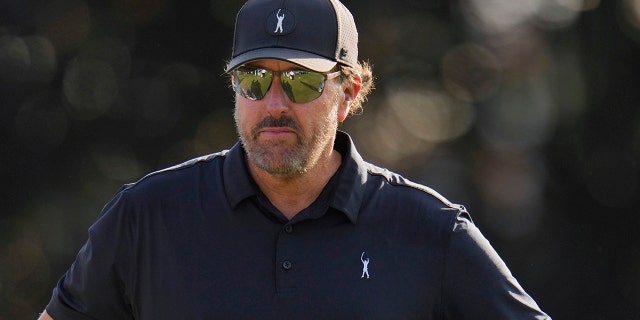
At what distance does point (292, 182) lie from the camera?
9.97 feet

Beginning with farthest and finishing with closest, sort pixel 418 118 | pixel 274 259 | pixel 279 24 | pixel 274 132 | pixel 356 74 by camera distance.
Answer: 1. pixel 418 118
2. pixel 356 74
3. pixel 279 24
4. pixel 274 132
5. pixel 274 259

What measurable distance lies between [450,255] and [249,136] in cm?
64

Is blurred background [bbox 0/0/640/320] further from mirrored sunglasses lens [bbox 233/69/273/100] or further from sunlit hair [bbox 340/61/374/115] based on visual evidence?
mirrored sunglasses lens [bbox 233/69/273/100]

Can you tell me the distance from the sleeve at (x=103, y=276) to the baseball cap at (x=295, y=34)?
553 mm

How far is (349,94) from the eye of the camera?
3344 mm

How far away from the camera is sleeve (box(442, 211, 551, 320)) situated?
2949 mm

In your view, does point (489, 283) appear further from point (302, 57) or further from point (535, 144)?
point (535, 144)

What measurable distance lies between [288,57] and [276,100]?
124 millimetres

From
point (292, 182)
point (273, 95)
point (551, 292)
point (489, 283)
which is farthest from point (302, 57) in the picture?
point (551, 292)

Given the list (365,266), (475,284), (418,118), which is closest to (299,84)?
(365,266)

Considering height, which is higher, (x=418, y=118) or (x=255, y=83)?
(x=255, y=83)

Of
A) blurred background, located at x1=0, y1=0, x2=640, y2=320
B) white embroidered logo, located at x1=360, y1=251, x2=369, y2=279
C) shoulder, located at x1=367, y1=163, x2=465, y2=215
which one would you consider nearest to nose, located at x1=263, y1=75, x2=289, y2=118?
shoulder, located at x1=367, y1=163, x2=465, y2=215

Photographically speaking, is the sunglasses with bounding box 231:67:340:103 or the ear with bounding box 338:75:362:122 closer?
the sunglasses with bounding box 231:67:340:103

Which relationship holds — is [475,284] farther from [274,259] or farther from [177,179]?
[177,179]
